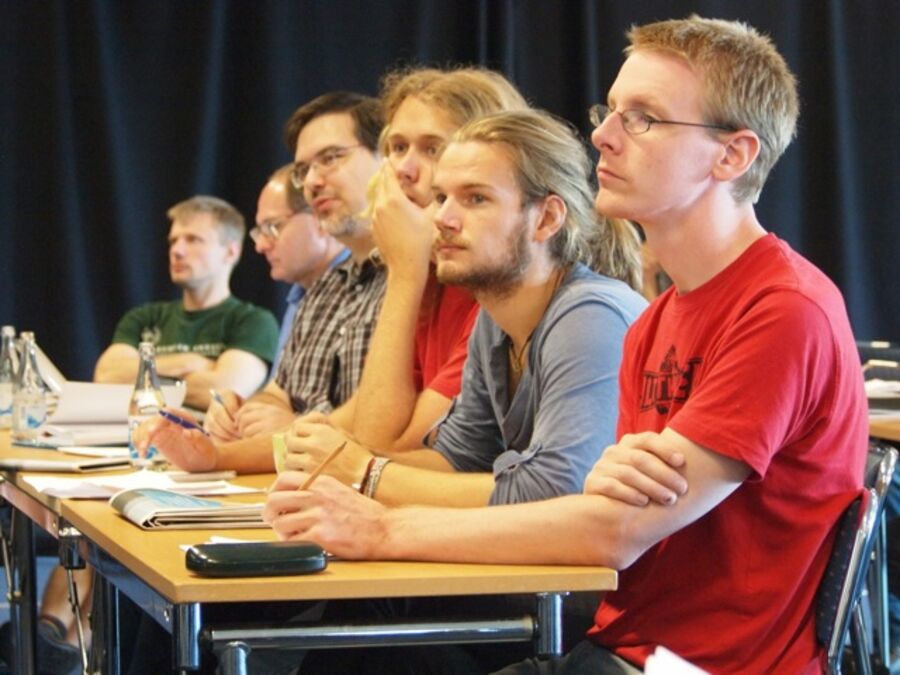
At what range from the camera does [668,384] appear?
189 cm

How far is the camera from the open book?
1974mm

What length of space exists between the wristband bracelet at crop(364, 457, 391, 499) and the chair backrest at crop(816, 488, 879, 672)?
694 mm

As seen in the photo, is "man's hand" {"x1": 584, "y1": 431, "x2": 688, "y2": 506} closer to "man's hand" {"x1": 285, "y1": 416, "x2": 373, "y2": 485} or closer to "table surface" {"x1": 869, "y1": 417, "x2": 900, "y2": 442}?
"man's hand" {"x1": 285, "y1": 416, "x2": 373, "y2": 485}

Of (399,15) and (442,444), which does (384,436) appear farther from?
(399,15)

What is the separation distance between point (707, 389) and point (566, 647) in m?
0.58

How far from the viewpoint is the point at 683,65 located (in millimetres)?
1912

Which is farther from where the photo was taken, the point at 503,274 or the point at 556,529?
the point at 503,274

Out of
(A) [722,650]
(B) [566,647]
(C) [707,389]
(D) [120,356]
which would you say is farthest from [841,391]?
(D) [120,356]

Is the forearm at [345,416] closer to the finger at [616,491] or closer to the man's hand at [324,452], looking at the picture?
the man's hand at [324,452]

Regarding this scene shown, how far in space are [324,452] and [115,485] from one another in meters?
0.40

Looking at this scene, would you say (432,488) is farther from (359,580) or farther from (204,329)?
(204,329)

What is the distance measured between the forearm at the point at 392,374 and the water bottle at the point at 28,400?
0.95m

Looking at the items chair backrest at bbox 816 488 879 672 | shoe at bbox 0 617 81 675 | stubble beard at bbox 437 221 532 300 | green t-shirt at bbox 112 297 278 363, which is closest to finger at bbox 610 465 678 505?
chair backrest at bbox 816 488 879 672

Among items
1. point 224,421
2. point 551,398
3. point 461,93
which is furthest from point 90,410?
point 551,398
